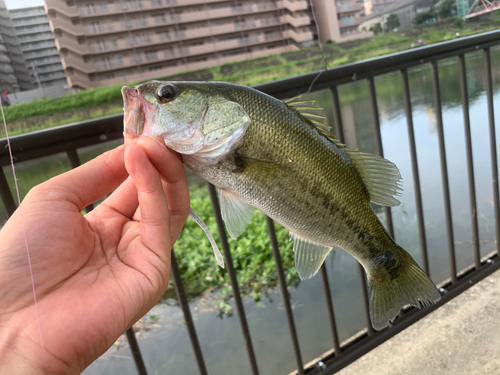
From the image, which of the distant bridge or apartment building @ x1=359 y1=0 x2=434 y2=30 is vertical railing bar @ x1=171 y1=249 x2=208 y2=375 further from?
the distant bridge

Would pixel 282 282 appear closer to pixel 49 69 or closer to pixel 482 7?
pixel 49 69

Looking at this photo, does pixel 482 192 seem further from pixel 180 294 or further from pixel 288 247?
pixel 180 294

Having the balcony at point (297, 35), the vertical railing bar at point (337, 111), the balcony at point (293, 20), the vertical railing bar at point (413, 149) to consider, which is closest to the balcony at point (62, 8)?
the vertical railing bar at point (337, 111)

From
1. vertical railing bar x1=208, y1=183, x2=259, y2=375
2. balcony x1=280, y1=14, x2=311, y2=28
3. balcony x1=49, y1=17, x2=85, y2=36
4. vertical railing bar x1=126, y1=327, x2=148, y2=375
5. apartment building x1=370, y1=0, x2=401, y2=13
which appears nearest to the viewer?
balcony x1=49, y1=17, x2=85, y2=36

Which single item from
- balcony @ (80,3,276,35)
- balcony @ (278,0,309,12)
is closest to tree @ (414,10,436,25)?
balcony @ (278,0,309,12)

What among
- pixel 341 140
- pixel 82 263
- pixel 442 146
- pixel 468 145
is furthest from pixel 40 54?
pixel 468 145

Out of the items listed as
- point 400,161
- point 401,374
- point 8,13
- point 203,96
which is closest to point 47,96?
point 8,13

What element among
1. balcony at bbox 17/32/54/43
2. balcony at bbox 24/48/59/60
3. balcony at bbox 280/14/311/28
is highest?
balcony at bbox 280/14/311/28
